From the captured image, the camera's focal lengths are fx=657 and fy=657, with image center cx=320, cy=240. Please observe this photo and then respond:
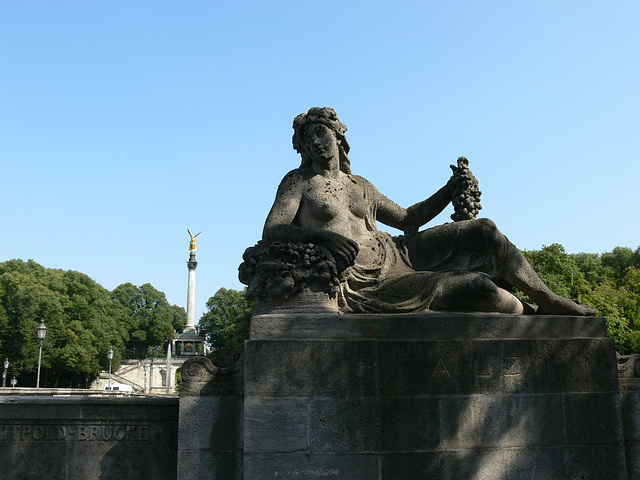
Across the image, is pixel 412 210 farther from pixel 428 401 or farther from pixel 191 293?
pixel 191 293

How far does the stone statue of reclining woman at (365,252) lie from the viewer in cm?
649

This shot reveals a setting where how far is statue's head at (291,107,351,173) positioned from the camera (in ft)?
25.5

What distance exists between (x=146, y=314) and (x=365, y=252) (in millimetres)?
108203

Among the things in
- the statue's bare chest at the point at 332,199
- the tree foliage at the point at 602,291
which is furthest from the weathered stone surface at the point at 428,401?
the tree foliage at the point at 602,291

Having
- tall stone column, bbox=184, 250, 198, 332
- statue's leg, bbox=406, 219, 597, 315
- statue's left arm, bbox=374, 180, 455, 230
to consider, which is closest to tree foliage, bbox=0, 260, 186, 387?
tall stone column, bbox=184, 250, 198, 332

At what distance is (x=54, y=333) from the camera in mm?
59594

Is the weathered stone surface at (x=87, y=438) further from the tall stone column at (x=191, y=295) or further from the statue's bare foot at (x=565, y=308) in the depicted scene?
the tall stone column at (x=191, y=295)

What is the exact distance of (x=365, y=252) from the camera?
24.1 feet

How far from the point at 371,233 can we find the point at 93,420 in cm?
366

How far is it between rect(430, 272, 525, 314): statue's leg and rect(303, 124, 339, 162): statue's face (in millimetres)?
2106

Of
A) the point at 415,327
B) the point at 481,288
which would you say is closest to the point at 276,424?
the point at 415,327

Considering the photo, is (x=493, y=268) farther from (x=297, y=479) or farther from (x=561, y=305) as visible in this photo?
(x=297, y=479)

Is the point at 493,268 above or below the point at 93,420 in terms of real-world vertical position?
above

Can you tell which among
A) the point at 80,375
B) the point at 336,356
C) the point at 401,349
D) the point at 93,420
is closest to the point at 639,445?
the point at 401,349
